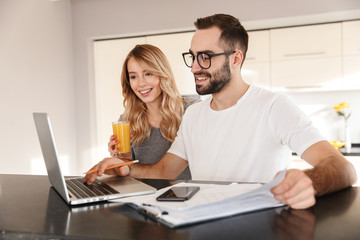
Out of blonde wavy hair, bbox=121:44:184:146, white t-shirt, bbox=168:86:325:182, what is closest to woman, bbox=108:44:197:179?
blonde wavy hair, bbox=121:44:184:146

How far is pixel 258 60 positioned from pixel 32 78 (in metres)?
2.35

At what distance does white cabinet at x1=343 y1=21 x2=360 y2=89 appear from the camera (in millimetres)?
3432

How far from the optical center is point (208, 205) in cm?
84

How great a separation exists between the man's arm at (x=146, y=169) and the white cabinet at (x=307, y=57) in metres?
2.23

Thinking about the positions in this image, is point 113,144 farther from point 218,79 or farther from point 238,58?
point 238,58

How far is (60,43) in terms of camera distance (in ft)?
13.1

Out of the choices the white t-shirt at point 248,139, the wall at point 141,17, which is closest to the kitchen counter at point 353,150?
the wall at point 141,17

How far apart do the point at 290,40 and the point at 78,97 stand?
251cm

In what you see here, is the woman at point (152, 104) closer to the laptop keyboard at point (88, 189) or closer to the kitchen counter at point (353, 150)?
the laptop keyboard at point (88, 189)

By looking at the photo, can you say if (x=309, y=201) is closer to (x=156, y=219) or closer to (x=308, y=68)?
(x=156, y=219)

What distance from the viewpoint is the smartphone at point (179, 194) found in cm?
91

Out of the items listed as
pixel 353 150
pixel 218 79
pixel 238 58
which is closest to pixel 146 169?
pixel 218 79

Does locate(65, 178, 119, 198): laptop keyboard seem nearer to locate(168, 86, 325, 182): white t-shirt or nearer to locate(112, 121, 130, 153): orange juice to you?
locate(168, 86, 325, 182): white t-shirt

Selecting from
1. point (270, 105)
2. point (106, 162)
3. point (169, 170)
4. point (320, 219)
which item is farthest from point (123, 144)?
point (320, 219)
